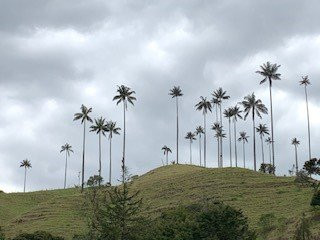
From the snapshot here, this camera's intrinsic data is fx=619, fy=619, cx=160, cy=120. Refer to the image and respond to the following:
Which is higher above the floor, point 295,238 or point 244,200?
point 244,200

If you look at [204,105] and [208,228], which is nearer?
[208,228]

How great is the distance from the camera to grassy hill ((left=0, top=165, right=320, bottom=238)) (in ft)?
305

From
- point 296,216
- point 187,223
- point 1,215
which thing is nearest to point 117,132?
point 1,215

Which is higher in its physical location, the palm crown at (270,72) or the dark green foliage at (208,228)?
the palm crown at (270,72)

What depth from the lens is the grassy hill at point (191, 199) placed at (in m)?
93.0

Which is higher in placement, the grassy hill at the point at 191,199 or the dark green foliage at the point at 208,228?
the grassy hill at the point at 191,199

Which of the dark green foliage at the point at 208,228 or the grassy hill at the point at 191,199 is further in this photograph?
the grassy hill at the point at 191,199

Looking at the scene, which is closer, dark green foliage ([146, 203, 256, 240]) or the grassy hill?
dark green foliage ([146, 203, 256, 240])

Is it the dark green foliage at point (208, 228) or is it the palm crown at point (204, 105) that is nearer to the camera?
the dark green foliage at point (208, 228)

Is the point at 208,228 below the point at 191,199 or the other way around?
below

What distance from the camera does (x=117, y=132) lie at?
154 m

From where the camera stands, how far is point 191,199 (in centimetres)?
10488

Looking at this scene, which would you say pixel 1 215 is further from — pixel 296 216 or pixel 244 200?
pixel 296 216

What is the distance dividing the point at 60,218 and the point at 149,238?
4995 cm
